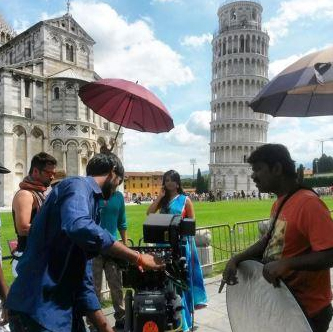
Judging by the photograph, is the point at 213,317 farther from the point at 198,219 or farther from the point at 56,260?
the point at 198,219

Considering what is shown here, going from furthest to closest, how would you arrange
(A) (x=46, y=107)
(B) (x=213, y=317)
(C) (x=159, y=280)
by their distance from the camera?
(A) (x=46, y=107)
(B) (x=213, y=317)
(C) (x=159, y=280)

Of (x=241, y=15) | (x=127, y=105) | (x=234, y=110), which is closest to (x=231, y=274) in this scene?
(x=127, y=105)

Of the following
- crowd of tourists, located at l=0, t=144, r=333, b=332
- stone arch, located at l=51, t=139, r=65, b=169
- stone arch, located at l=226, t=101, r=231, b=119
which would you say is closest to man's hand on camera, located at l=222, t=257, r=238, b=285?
crowd of tourists, located at l=0, t=144, r=333, b=332

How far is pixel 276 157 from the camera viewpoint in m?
2.87

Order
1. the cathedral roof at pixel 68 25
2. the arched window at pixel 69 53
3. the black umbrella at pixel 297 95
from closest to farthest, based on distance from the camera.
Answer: the black umbrella at pixel 297 95 → the cathedral roof at pixel 68 25 → the arched window at pixel 69 53

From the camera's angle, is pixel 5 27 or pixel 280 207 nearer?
pixel 280 207

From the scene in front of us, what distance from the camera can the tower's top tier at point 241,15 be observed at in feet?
282

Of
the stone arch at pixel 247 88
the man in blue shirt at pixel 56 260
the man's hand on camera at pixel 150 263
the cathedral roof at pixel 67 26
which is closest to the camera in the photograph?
the man in blue shirt at pixel 56 260

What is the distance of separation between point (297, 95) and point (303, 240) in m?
2.40

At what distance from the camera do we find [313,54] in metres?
3.45

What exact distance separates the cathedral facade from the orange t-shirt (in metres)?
39.5

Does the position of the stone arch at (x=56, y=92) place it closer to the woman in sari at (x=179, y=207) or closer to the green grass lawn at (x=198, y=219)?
the green grass lawn at (x=198, y=219)

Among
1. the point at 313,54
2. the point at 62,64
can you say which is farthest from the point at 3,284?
the point at 62,64

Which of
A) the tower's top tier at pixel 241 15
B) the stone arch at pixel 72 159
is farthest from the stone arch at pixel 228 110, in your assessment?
the stone arch at pixel 72 159
